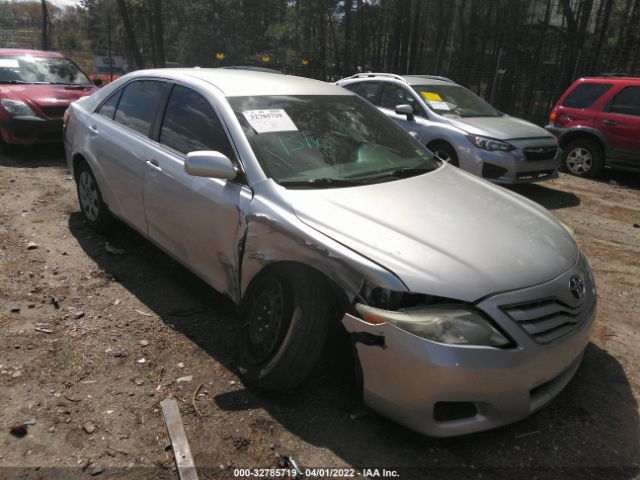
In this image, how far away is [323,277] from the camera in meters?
2.48

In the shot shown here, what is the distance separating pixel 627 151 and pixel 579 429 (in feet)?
23.2

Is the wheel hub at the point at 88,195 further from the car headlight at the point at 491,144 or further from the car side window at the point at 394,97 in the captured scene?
the car side window at the point at 394,97

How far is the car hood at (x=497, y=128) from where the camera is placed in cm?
705

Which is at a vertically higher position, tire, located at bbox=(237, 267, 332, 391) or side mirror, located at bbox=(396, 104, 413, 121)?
side mirror, located at bbox=(396, 104, 413, 121)

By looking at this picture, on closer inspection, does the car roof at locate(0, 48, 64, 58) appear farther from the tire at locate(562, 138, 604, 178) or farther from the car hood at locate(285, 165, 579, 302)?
the tire at locate(562, 138, 604, 178)

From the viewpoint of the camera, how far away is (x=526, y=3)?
15.2m

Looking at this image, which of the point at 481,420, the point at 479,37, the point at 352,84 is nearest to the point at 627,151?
the point at 352,84

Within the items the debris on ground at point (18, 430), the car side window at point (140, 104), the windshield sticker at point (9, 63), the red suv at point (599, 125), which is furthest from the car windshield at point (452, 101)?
the windshield sticker at point (9, 63)

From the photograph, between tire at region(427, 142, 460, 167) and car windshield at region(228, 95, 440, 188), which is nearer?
car windshield at region(228, 95, 440, 188)

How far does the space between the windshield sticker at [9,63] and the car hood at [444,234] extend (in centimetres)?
836

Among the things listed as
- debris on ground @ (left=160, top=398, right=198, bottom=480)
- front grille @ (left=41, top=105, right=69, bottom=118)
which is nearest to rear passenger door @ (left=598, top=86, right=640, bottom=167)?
debris on ground @ (left=160, top=398, right=198, bottom=480)

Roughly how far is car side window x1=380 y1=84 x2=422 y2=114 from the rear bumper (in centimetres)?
514

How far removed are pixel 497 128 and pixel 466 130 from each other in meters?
0.49

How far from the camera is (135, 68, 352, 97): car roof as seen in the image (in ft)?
11.2
